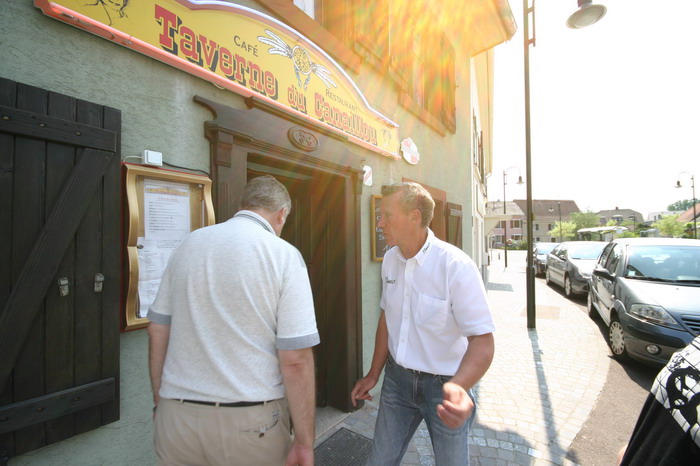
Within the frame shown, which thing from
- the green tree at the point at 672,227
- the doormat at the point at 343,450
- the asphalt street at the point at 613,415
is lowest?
the asphalt street at the point at 613,415

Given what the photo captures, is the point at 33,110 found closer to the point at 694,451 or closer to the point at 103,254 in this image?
the point at 103,254

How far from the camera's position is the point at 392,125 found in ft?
14.6

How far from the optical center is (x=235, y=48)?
7.91 ft

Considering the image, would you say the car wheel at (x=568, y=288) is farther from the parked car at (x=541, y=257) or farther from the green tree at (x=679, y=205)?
the green tree at (x=679, y=205)

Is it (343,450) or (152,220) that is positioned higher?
(152,220)

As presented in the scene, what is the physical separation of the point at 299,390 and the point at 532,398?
12.2 ft

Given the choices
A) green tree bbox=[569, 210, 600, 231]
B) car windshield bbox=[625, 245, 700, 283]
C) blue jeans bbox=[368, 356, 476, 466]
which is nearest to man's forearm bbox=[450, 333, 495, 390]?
blue jeans bbox=[368, 356, 476, 466]

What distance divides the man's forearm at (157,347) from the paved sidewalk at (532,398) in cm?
220

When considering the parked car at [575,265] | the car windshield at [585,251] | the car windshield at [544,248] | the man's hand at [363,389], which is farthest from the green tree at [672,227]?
the man's hand at [363,389]

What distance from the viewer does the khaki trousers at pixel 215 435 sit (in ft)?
4.43

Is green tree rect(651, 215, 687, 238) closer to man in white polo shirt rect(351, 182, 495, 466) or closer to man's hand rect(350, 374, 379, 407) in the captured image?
man in white polo shirt rect(351, 182, 495, 466)

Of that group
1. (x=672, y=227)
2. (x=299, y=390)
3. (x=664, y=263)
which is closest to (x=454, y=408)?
(x=299, y=390)

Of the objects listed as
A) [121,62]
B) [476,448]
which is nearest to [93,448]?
[121,62]

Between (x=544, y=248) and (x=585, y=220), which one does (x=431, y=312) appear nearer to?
(x=544, y=248)
